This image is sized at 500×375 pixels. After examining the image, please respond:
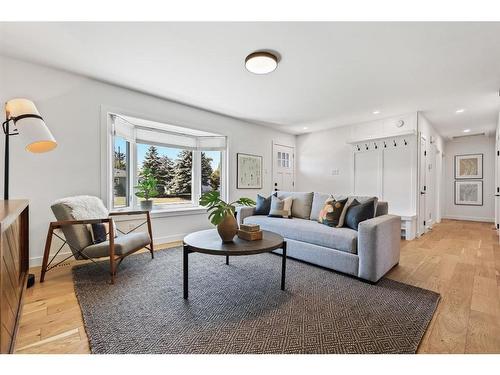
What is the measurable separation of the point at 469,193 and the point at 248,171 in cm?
627

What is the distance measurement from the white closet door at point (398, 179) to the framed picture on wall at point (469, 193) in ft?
12.0

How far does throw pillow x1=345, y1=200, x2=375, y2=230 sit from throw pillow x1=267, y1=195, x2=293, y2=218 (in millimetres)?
978

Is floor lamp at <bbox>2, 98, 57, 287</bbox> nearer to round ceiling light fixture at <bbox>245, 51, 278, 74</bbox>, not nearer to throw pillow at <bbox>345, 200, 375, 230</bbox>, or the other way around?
round ceiling light fixture at <bbox>245, 51, 278, 74</bbox>

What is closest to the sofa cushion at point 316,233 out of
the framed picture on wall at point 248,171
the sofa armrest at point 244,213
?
the sofa armrest at point 244,213

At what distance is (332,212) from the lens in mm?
2801

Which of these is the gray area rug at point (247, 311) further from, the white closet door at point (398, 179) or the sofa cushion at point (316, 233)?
the white closet door at point (398, 179)

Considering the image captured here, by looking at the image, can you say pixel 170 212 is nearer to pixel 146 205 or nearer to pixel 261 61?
pixel 146 205

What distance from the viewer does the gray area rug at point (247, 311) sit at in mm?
1359

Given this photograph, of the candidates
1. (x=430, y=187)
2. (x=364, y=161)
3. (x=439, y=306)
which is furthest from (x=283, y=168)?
(x=439, y=306)

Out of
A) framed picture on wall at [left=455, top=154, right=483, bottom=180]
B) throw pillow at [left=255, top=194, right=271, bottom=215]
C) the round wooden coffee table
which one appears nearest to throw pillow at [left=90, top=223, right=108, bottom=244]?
the round wooden coffee table

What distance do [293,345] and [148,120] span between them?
3.43 metres

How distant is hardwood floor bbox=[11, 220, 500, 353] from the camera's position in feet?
4.51
